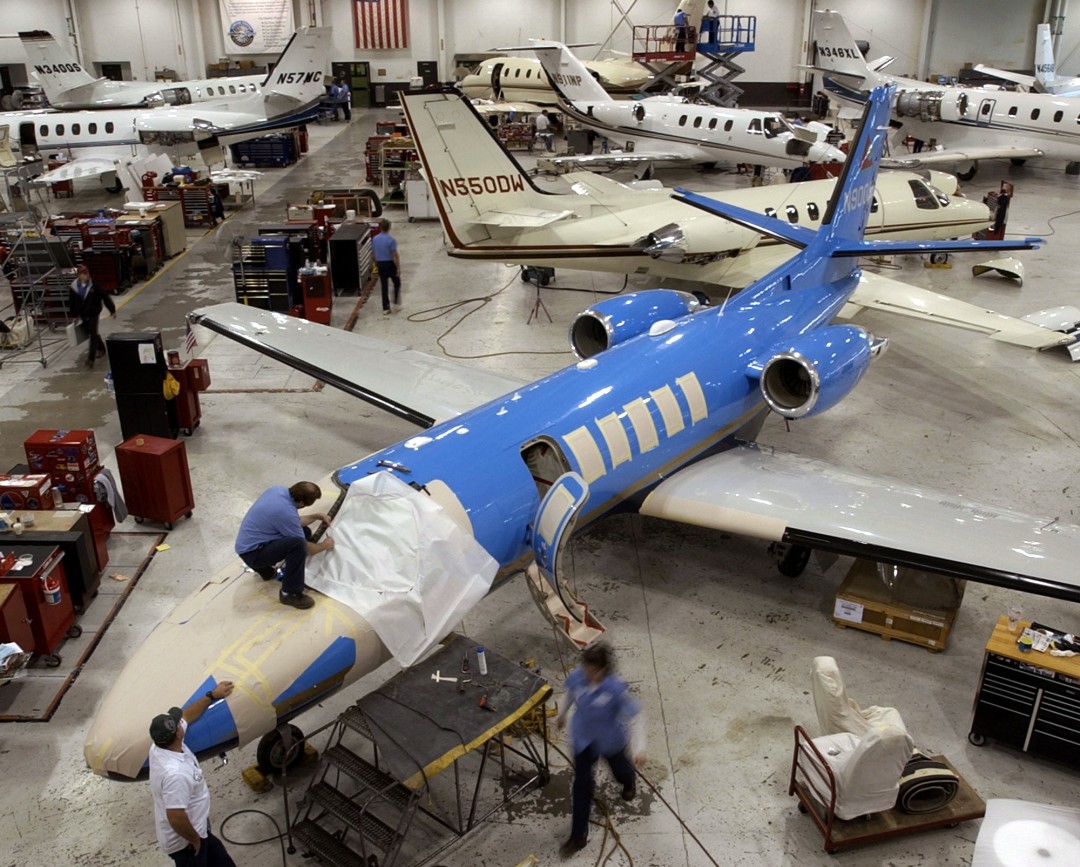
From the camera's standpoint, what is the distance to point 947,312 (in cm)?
1573

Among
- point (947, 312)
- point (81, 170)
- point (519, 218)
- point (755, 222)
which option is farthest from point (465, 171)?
point (81, 170)

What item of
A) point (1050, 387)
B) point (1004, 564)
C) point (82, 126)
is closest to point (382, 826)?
point (1004, 564)

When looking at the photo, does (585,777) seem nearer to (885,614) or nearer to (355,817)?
(355,817)

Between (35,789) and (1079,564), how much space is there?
30.5 ft

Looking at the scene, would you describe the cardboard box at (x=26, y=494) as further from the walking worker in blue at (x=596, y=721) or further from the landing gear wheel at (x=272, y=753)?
the walking worker in blue at (x=596, y=721)

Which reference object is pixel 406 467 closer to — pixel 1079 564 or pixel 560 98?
pixel 1079 564

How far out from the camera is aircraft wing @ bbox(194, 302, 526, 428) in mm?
12281

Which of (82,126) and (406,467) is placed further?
(82,126)

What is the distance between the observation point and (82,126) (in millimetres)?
32438

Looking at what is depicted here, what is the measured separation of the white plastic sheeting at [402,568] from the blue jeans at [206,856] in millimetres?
1799

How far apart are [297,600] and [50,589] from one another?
11.5ft

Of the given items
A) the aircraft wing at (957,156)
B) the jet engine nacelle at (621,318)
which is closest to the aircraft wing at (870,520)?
the jet engine nacelle at (621,318)

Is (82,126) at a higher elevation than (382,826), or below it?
higher

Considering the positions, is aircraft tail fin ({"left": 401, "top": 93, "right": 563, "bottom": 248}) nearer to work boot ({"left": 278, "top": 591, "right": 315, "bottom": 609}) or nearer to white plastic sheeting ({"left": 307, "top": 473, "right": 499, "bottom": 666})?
white plastic sheeting ({"left": 307, "top": 473, "right": 499, "bottom": 666})
